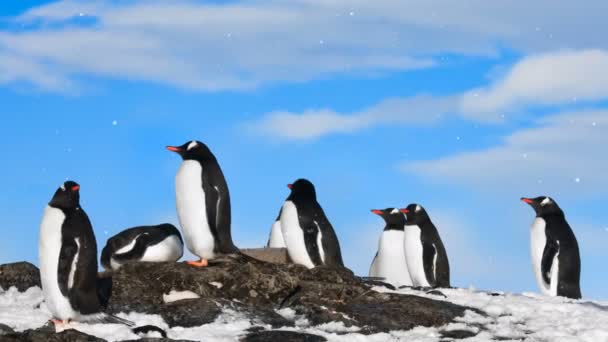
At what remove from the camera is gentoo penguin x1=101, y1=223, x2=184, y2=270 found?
11992 millimetres

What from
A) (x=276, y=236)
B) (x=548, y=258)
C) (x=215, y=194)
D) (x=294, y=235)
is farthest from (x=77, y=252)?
(x=548, y=258)

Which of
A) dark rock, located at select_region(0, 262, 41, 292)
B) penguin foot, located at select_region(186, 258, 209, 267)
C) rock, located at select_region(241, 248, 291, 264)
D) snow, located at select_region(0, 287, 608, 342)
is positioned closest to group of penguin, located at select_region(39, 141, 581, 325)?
penguin foot, located at select_region(186, 258, 209, 267)

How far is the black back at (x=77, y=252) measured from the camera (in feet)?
28.7

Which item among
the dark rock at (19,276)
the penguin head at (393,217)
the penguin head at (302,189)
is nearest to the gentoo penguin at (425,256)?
the penguin head at (393,217)

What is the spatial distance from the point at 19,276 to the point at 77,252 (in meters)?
3.04

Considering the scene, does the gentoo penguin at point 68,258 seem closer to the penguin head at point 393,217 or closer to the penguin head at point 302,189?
the penguin head at point 302,189

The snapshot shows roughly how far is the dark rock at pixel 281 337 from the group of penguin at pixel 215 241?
1269mm

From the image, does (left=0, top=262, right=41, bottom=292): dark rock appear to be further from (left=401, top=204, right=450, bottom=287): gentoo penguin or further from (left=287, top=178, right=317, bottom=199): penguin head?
(left=401, top=204, right=450, bottom=287): gentoo penguin

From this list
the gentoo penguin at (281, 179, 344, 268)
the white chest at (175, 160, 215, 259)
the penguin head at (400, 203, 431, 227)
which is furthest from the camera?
the penguin head at (400, 203, 431, 227)

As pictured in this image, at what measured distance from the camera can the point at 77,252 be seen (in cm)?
875

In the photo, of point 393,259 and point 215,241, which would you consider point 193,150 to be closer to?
point 215,241

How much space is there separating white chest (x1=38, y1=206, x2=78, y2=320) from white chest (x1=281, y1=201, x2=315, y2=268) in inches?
181

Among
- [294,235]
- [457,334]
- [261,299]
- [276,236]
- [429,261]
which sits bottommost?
[457,334]

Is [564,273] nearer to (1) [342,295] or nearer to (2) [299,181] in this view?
(2) [299,181]
